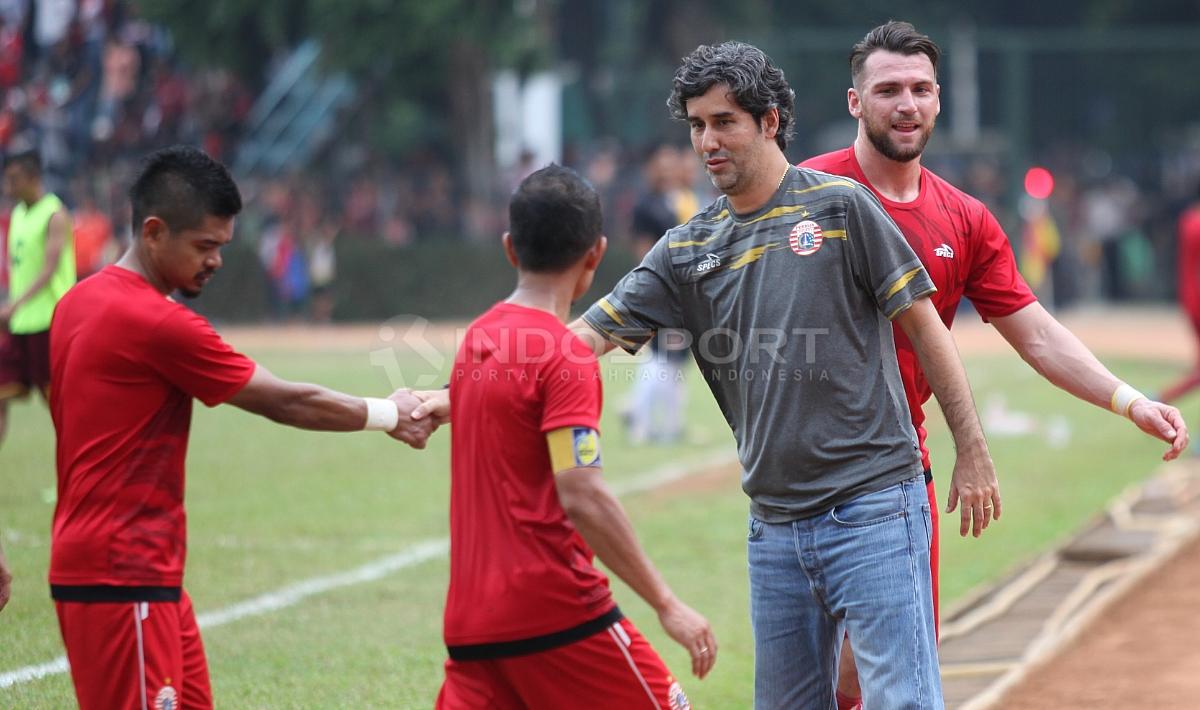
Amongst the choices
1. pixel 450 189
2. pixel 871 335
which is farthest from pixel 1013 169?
pixel 871 335

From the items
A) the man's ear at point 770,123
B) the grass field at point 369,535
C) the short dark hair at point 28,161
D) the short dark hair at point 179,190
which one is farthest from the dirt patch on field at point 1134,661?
the short dark hair at point 28,161

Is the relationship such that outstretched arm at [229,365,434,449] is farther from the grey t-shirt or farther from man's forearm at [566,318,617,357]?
the grey t-shirt

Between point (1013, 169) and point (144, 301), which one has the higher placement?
point (1013, 169)

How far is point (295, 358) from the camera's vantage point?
2223 cm

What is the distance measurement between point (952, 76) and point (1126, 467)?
81.8 ft

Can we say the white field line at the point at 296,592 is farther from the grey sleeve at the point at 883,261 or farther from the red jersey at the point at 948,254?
the grey sleeve at the point at 883,261

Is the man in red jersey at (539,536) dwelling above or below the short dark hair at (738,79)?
below

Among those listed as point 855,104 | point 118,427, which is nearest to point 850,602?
point 855,104

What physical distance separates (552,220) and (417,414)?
4.30ft

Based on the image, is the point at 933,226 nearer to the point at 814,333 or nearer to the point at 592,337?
the point at 814,333

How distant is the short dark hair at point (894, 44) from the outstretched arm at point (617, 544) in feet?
6.77

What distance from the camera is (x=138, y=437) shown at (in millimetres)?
4359

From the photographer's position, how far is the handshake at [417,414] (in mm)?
5199

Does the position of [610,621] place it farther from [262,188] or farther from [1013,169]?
[1013,169]
